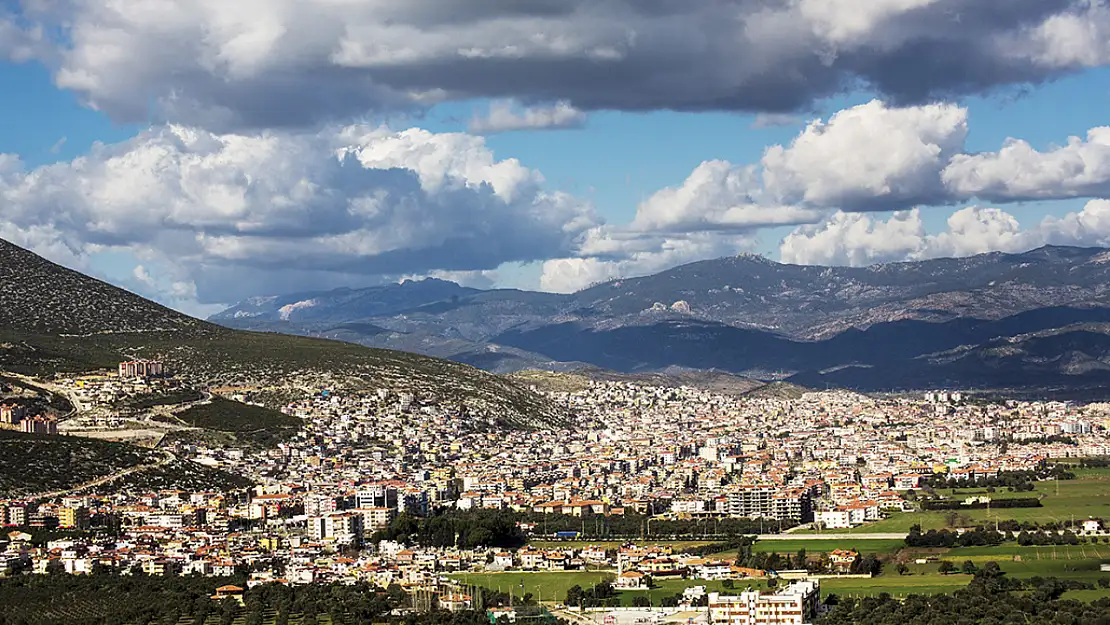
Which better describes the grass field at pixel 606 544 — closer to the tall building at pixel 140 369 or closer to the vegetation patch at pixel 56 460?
the vegetation patch at pixel 56 460

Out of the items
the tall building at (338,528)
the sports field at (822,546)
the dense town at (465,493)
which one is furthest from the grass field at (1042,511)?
the tall building at (338,528)

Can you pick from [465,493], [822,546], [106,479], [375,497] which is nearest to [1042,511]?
[822,546]

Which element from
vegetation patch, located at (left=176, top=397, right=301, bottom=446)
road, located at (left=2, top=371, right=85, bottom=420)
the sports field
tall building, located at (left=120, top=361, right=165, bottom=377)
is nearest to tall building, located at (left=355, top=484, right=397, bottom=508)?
vegetation patch, located at (left=176, top=397, right=301, bottom=446)

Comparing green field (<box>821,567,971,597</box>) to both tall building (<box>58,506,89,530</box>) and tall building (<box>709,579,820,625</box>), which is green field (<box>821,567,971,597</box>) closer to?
tall building (<box>709,579,820,625</box>)

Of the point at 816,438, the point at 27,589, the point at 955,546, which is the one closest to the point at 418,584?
the point at 27,589

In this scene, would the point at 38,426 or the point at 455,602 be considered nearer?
the point at 455,602

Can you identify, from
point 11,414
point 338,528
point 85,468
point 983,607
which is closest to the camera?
point 983,607

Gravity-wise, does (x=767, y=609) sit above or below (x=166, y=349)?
below

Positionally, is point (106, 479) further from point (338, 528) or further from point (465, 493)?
point (465, 493)
